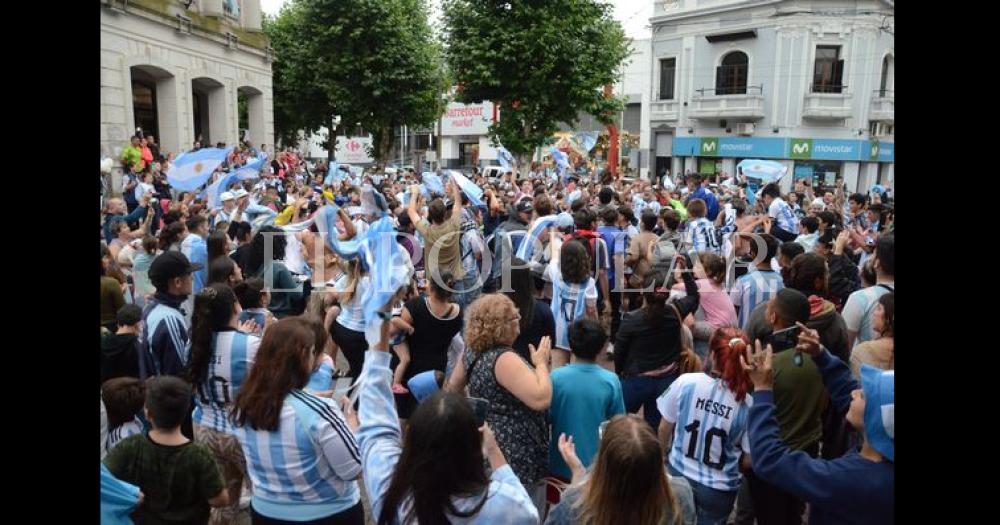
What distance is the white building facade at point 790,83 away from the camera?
30922 mm

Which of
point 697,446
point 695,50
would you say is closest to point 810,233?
point 697,446

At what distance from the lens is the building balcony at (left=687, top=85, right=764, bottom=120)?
1280 inches

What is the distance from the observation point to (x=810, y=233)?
7977 mm

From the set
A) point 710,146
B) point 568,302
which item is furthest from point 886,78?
point 568,302

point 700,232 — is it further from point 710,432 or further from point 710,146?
point 710,146

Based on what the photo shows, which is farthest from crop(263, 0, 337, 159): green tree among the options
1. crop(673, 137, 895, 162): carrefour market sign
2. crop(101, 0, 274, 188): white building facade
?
crop(673, 137, 895, 162): carrefour market sign

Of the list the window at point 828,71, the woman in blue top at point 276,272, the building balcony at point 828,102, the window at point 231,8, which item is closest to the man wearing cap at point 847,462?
the woman in blue top at point 276,272

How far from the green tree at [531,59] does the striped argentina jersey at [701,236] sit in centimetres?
1443

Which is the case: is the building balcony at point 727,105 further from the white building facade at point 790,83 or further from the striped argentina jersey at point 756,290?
the striped argentina jersey at point 756,290

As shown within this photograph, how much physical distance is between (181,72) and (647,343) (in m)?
20.0

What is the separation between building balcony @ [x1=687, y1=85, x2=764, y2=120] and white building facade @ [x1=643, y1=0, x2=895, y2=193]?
51mm

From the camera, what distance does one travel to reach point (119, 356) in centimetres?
400
